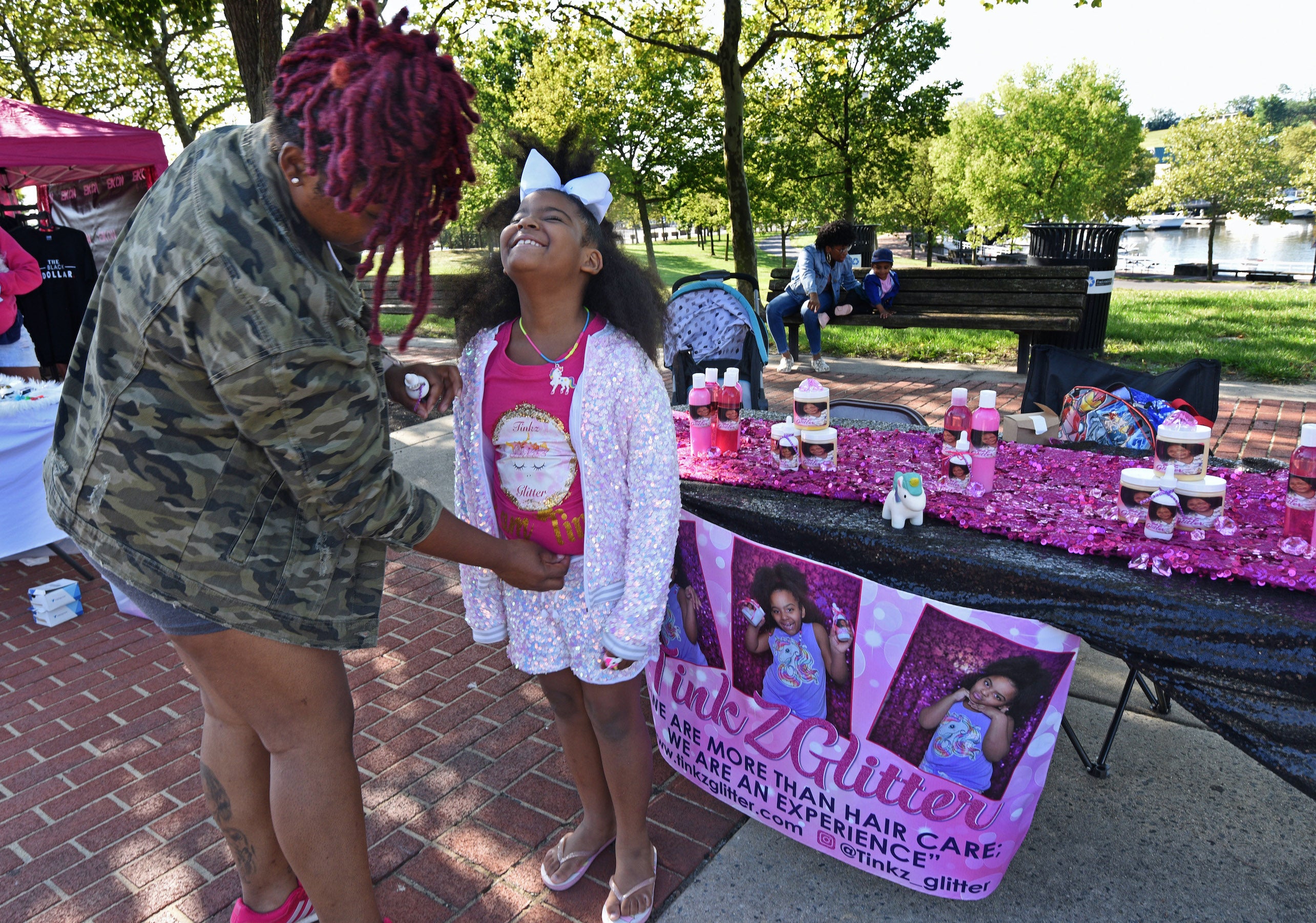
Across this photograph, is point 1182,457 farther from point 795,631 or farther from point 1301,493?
point 795,631

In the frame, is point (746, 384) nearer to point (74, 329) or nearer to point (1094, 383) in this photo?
point (1094, 383)

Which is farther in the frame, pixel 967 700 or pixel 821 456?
pixel 821 456

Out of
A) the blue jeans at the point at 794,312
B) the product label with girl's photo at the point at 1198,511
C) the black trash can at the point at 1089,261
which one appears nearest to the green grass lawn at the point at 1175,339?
the black trash can at the point at 1089,261

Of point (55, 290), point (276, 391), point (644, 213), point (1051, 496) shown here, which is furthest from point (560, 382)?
point (644, 213)

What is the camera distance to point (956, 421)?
8.22 feet

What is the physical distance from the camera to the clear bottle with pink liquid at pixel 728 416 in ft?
9.23

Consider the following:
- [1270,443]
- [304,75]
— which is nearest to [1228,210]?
[1270,443]

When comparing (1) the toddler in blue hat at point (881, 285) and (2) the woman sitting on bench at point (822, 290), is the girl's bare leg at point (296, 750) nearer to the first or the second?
(2) the woman sitting on bench at point (822, 290)

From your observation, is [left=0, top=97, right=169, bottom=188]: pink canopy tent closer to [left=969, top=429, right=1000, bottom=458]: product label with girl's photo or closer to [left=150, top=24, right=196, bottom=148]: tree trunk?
[left=969, top=429, right=1000, bottom=458]: product label with girl's photo

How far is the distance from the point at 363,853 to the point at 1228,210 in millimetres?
53167

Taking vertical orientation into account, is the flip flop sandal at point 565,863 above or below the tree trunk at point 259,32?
below

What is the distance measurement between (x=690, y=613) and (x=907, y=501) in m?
0.71

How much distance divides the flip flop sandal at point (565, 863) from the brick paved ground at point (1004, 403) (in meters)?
3.49

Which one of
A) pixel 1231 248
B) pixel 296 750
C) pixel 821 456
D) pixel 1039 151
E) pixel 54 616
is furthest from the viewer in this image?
pixel 1231 248
